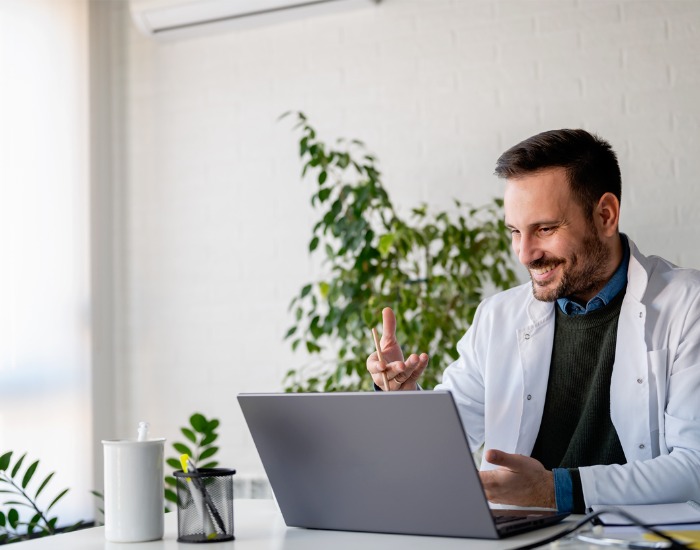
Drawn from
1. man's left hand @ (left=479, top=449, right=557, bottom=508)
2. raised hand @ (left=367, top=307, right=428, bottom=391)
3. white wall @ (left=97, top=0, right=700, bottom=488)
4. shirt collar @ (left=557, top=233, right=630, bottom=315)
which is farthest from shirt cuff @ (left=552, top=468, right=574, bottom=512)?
white wall @ (left=97, top=0, right=700, bottom=488)

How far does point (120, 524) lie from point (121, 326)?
7.89 feet

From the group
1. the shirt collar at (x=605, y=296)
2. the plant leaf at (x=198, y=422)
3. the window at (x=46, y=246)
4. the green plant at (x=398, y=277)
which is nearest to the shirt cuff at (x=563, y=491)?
the shirt collar at (x=605, y=296)

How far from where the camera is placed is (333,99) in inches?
135

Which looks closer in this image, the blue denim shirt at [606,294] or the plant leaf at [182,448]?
the blue denim shirt at [606,294]

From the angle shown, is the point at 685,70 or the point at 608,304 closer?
the point at 608,304

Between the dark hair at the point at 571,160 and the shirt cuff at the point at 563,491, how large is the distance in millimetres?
727

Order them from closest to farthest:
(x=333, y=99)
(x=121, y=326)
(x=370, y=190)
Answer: (x=370, y=190) < (x=333, y=99) < (x=121, y=326)

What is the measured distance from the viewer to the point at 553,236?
2107 millimetres

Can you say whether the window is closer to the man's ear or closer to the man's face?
the man's face

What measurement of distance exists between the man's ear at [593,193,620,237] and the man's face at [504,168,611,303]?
0.08ft

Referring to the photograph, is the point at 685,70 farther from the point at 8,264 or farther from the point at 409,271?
the point at 8,264

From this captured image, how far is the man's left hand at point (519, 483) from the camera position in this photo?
5.05ft

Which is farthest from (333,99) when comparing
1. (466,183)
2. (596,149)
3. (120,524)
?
(120,524)

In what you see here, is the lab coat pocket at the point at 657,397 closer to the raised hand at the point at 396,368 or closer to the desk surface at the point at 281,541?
the raised hand at the point at 396,368
